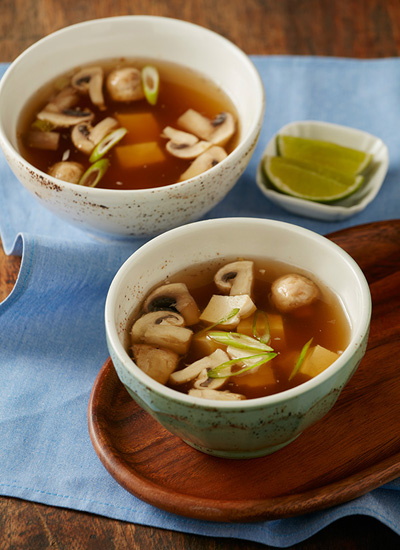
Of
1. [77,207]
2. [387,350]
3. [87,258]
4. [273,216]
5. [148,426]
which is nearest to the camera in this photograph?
[148,426]

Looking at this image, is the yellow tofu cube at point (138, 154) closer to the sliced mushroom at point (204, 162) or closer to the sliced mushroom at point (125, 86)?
the sliced mushroom at point (204, 162)

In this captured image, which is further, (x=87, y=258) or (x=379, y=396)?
(x=87, y=258)

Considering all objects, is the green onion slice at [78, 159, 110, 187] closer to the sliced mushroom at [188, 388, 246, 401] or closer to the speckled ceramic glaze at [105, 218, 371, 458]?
the speckled ceramic glaze at [105, 218, 371, 458]

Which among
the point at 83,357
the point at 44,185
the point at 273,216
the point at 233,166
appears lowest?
the point at 273,216

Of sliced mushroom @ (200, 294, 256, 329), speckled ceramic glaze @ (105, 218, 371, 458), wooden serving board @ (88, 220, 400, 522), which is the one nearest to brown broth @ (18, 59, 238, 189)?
speckled ceramic glaze @ (105, 218, 371, 458)

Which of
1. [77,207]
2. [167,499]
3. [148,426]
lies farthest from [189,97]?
[167,499]

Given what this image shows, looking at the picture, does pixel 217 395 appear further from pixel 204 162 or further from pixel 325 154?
pixel 325 154

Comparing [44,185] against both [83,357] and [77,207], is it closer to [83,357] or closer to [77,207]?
[77,207]
